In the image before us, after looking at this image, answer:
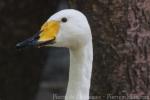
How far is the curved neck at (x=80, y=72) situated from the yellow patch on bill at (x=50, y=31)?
0.63 ft

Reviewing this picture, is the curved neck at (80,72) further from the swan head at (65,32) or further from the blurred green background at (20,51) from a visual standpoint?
the blurred green background at (20,51)

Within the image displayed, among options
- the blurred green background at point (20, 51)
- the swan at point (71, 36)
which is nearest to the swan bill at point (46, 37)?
the swan at point (71, 36)

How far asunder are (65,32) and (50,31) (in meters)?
0.11

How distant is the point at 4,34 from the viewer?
1071cm

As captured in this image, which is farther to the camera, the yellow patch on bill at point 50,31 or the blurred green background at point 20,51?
the blurred green background at point 20,51

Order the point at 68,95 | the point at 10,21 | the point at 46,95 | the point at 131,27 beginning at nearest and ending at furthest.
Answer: the point at 68,95, the point at 131,27, the point at 10,21, the point at 46,95

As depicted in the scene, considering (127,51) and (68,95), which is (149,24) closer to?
(127,51)

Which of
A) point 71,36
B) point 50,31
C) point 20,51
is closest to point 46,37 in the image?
point 50,31

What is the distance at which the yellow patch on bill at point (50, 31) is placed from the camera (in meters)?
7.59

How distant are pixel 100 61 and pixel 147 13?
57 centimetres

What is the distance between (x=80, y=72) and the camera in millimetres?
7762

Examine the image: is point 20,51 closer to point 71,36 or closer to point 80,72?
point 80,72

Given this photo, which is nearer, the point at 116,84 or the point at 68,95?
the point at 68,95

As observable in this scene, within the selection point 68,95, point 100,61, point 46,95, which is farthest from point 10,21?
point 46,95
